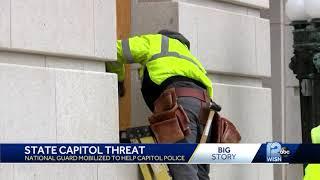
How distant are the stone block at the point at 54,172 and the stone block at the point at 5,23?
0.98m

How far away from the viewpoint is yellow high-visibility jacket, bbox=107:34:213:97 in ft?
34.1

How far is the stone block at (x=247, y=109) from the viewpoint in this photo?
13.1 meters

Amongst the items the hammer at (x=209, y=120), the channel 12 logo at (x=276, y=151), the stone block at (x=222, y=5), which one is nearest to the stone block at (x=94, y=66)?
the hammer at (x=209, y=120)

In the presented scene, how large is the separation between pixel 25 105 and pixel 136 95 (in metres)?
2.45

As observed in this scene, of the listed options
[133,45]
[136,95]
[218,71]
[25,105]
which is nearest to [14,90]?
[25,105]

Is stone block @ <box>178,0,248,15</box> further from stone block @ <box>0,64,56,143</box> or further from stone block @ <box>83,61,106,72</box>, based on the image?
stone block @ <box>0,64,56,143</box>

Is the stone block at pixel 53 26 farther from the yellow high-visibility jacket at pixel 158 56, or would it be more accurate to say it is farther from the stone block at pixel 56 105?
the yellow high-visibility jacket at pixel 158 56

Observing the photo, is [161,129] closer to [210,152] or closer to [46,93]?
[46,93]

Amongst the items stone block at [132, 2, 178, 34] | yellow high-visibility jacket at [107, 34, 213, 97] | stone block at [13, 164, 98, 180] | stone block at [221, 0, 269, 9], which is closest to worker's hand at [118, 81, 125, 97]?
yellow high-visibility jacket at [107, 34, 213, 97]

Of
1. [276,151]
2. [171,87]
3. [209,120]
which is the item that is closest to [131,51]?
[171,87]

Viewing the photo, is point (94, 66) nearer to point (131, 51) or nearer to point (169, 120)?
point (131, 51)

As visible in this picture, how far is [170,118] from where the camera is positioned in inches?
403

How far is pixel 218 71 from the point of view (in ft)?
42.5

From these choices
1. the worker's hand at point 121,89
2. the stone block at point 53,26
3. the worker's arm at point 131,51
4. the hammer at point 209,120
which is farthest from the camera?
the worker's hand at point 121,89
